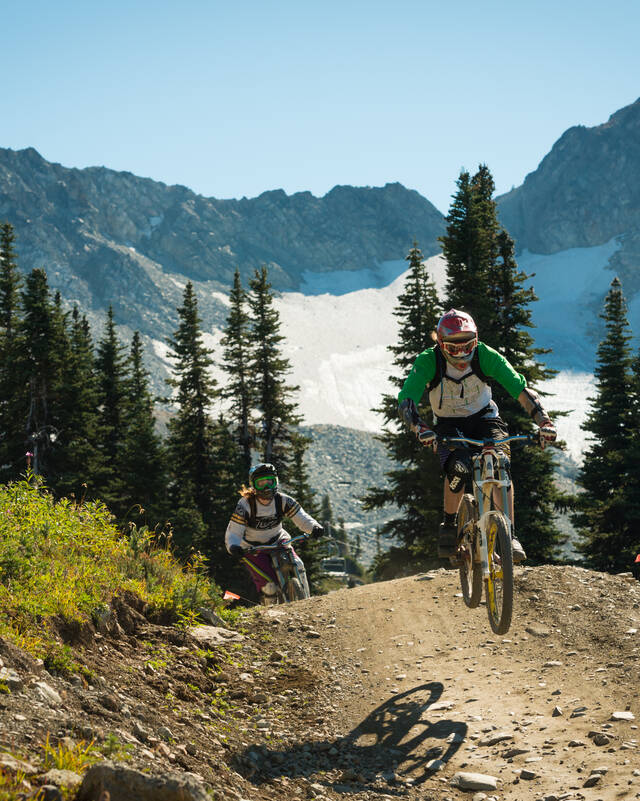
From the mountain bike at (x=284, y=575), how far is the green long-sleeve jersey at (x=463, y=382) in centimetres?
541

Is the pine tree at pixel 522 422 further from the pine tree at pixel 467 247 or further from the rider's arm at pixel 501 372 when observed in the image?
the rider's arm at pixel 501 372

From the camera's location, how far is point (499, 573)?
7.45 meters

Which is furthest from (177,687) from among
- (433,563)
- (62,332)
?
(62,332)

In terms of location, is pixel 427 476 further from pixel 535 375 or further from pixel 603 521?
pixel 603 521

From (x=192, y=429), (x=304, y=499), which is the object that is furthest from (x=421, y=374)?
(x=192, y=429)

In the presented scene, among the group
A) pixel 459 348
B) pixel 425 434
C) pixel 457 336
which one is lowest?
pixel 425 434

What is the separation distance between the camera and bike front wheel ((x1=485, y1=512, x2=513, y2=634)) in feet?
23.4

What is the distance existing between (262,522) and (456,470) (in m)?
5.74

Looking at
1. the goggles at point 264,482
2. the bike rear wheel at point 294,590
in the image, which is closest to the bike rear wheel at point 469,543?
the goggles at point 264,482

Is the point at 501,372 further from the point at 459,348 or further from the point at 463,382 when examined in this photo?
the point at 459,348

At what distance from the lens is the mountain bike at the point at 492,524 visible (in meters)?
7.23

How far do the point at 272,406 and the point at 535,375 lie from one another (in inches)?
790

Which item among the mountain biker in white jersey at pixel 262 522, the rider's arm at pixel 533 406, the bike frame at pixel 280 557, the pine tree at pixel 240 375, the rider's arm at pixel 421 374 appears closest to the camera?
the rider's arm at pixel 533 406

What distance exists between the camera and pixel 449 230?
3297cm
